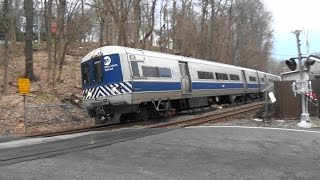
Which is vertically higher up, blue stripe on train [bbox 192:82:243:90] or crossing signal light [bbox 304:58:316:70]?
Result: crossing signal light [bbox 304:58:316:70]

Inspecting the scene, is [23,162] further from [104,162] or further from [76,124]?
[76,124]

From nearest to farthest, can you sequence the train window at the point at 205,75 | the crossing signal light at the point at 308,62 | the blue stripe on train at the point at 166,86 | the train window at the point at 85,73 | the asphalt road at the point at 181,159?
the asphalt road at the point at 181,159
the crossing signal light at the point at 308,62
the blue stripe on train at the point at 166,86
the train window at the point at 85,73
the train window at the point at 205,75

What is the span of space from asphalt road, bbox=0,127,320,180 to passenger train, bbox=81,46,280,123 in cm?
550

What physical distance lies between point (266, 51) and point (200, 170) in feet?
250

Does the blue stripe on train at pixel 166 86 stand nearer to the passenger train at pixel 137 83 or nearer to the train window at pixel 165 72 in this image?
the passenger train at pixel 137 83

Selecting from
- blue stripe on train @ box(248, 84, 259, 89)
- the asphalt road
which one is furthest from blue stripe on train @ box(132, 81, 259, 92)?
blue stripe on train @ box(248, 84, 259, 89)

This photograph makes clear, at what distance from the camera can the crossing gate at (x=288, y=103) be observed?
21359 millimetres

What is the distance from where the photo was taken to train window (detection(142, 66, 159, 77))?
20780 mm

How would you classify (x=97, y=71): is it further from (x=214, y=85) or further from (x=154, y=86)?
(x=214, y=85)

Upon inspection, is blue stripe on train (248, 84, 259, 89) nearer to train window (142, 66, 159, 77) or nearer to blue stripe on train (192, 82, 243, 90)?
blue stripe on train (192, 82, 243, 90)

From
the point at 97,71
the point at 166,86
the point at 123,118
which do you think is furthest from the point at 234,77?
the point at 97,71

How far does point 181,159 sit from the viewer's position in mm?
10305

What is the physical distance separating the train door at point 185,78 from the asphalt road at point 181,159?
10.0m

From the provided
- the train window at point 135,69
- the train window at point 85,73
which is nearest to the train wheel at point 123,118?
the train window at point 85,73
